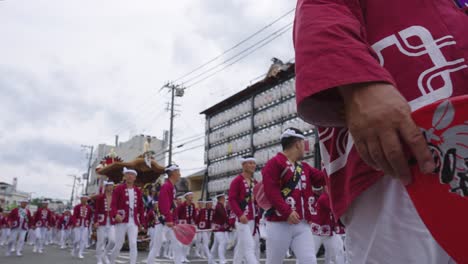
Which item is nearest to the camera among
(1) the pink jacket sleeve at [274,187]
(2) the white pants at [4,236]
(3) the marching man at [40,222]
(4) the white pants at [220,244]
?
(1) the pink jacket sleeve at [274,187]

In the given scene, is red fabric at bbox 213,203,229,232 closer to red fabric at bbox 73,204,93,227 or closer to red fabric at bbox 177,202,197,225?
red fabric at bbox 177,202,197,225

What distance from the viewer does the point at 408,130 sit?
1058 mm

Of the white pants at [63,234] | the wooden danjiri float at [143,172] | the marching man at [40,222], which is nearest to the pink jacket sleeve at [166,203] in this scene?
the wooden danjiri float at [143,172]

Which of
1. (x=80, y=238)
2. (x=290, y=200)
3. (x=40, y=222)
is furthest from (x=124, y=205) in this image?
(x=40, y=222)

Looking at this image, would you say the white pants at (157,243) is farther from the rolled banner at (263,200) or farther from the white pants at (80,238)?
the white pants at (80,238)

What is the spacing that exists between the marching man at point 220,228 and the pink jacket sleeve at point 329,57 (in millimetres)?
11668

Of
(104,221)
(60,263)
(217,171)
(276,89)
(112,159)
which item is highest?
(276,89)

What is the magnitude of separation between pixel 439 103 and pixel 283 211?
372 centimetres

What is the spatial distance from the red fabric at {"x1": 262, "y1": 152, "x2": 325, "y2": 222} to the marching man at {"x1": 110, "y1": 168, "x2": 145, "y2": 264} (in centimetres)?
472

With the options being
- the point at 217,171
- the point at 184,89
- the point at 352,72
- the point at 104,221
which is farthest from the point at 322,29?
the point at 217,171

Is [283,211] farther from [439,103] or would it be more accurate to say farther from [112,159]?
[112,159]

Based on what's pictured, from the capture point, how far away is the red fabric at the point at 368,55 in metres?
1.17

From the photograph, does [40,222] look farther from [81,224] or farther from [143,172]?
[143,172]

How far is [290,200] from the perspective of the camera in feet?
16.4
